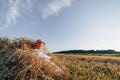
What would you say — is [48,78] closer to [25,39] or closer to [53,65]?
[53,65]

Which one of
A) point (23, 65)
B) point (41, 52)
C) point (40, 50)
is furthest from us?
point (40, 50)

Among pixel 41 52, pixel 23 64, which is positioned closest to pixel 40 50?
pixel 41 52

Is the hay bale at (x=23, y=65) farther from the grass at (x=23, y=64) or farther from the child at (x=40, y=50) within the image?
the child at (x=40, y=50)

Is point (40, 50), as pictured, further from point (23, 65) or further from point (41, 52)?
point (23, 65)

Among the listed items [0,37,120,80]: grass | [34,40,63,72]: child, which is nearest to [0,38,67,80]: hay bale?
[0,37,120,80]: grass

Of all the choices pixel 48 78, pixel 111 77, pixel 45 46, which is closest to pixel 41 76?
pixel 48 78

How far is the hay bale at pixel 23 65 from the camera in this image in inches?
360

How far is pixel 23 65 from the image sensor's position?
9.40m

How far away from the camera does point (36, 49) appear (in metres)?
10.4

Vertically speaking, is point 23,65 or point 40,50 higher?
point 40,50

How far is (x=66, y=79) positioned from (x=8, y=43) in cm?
258

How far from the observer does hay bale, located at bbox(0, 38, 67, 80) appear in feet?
30.0

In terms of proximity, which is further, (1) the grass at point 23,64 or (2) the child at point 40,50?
(2) the child at point 40,50

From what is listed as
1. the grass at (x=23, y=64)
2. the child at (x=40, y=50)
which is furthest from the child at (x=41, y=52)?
the grass at (x=23, y=64)
